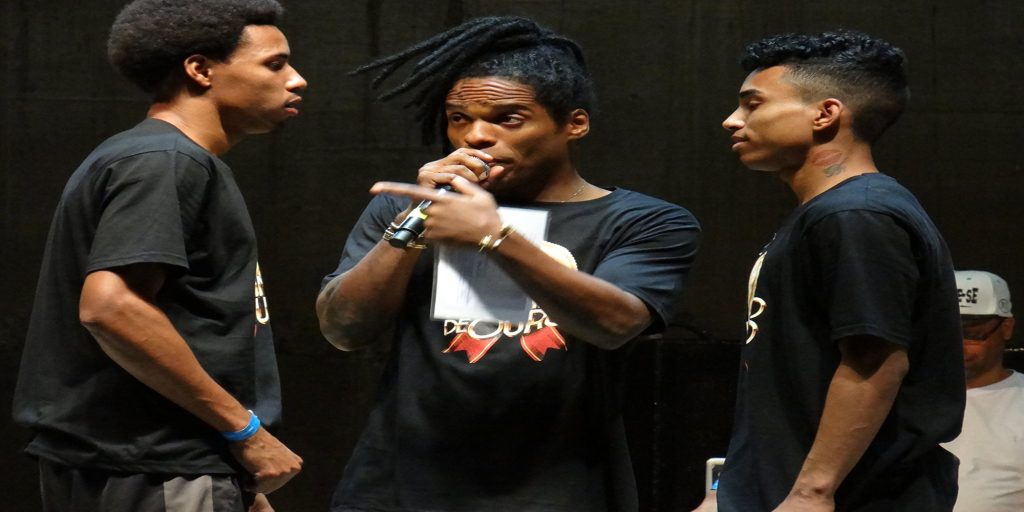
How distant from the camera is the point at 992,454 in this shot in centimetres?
319

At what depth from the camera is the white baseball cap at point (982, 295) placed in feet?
11.3

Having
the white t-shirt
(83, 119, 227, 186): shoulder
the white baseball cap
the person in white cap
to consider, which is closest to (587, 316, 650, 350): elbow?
(83, 119, 227, 186): shoulder

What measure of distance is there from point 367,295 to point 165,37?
564 millimetres

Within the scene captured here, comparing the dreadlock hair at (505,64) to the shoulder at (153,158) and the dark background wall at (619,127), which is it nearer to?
the shoulder at (153,158)

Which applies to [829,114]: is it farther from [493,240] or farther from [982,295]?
[982,295]

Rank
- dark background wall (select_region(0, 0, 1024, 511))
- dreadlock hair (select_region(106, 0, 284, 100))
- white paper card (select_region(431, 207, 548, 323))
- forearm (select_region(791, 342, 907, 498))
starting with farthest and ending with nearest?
dark background wall (select_region(0, 0, 1024, 511)), dreadlock hair (select_region(106, 0, 284, 100)), white paper card (select_region(431, 207, 548, 323)), forearm (select_region(791, 342, 907, 498))

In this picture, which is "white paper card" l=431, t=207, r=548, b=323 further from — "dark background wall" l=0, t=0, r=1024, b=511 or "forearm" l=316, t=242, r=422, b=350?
"dark background wall" l=0, t=0, r=1024, b=511

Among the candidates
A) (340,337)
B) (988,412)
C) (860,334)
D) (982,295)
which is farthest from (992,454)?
(340,337)

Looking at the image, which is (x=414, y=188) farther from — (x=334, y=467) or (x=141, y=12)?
(x=334, y=467)

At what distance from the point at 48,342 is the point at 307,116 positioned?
2.21 metres

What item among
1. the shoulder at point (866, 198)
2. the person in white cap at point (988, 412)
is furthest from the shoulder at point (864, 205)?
the person in white cap at point (988, 412)

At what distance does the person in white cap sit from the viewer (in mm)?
3152

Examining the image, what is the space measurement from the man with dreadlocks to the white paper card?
0.10 feet

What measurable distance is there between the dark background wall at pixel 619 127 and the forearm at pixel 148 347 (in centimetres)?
220
